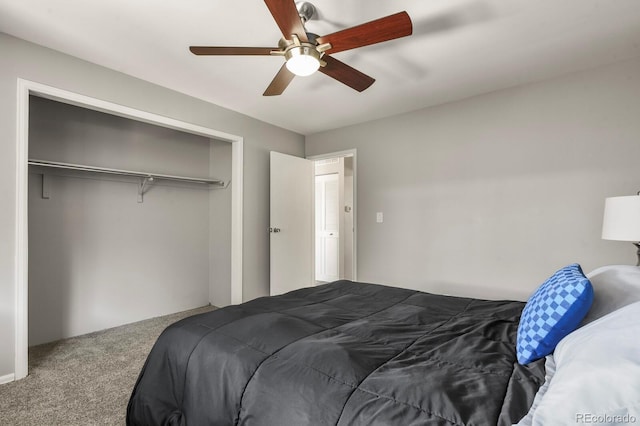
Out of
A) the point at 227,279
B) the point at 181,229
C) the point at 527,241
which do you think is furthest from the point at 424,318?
the point at 181,229

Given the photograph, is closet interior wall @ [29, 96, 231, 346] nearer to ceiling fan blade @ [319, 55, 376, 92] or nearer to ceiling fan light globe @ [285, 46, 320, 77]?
ceiling fan blade @ [319, 55, 376, 92]

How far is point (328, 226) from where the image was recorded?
5926 mm

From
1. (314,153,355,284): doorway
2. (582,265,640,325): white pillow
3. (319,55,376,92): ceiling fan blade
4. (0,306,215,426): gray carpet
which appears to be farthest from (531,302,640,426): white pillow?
Result: (314,153,355,284): doorway

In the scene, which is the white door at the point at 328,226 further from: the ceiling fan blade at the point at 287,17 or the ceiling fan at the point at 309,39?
the ceiling fan blade at the point at 287,17

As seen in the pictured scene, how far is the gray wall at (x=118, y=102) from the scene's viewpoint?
226 cm

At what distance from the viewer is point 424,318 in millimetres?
1647

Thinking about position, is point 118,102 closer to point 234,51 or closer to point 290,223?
point 234,51

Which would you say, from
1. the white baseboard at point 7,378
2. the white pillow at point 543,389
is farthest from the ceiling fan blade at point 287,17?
the white baseboard at point 7,378

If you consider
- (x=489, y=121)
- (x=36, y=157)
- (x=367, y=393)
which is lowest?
(x=367, y=393)

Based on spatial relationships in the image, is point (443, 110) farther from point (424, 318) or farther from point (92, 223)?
point (92, 223)

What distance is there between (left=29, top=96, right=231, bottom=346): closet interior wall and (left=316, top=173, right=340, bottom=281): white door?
2198 mm

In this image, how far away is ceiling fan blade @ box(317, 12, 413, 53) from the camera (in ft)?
5.30

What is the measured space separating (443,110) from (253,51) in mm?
2367

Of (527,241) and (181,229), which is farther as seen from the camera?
(181,229)
